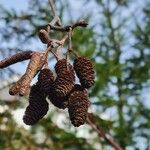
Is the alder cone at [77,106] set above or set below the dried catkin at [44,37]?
below

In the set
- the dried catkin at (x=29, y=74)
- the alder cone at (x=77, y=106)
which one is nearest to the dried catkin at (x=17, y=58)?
the dried catkin at (x=29, y=74)

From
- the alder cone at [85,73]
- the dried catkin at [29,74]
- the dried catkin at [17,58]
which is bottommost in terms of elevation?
the dried catkin at [29,74]

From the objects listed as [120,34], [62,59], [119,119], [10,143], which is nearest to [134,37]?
[120,34]

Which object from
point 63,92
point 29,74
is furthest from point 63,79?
point 29,74

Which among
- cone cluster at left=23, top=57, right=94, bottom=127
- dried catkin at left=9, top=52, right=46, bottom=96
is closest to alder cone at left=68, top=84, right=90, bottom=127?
cone cluster at left=23, top=57, right=94, bottom=127

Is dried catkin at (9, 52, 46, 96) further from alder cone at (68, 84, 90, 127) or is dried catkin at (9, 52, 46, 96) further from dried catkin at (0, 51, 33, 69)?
alder cone at (68, 84, 90, 127)

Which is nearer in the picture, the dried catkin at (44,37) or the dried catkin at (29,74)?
the dried catkin at (29,74)

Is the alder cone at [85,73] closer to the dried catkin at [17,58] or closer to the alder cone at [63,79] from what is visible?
the alder cone at [63,79]

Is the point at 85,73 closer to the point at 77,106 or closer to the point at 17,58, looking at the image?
the point at 77,106
